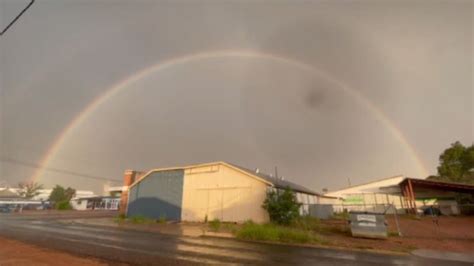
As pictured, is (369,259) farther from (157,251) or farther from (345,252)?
(157,251)

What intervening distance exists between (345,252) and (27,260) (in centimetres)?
1155

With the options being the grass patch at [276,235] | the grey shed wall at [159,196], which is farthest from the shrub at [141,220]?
the grass patch at [276,235]

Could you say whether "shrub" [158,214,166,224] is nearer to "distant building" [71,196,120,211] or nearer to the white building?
the white building

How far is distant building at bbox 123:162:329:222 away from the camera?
23.9 metres

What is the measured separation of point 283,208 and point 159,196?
15.3 meters

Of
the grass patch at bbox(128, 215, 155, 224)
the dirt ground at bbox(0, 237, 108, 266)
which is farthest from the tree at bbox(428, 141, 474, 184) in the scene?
the dirt ground at bbox(0, 237, 108, 266)

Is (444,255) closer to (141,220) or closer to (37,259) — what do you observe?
(37,259)

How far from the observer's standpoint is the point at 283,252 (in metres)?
11.0

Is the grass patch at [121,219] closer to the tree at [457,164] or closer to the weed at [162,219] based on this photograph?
the weed at [162,219]

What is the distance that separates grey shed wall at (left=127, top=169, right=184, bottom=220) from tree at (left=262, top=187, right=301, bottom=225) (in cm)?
1114

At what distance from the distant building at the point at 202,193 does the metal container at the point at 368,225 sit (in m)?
8.15

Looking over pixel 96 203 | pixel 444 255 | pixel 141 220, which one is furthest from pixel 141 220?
pixel 96 203

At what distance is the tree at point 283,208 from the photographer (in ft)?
67.9

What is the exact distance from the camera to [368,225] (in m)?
15.0
